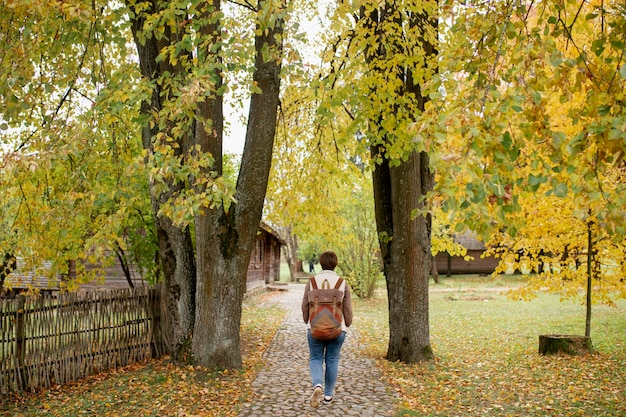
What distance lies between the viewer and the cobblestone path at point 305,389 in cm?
643

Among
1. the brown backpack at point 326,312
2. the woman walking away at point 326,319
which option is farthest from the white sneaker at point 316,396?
the brown backpack at point 326,312

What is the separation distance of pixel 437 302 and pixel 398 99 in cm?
1696

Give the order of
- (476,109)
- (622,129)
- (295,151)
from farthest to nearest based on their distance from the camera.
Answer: (295,151), (476,109), (622,129)

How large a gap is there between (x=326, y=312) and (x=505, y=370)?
179 inches

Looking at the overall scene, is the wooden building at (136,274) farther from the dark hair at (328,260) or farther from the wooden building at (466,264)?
Answer: the wooden building at (466,264)

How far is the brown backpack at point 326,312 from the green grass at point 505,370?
1.24m

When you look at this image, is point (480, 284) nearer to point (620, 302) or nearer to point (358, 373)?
point (620, 302)

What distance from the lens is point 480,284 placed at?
109ft

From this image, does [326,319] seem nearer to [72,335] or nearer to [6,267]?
[72,335]

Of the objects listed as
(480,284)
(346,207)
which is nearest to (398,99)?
(346,207)

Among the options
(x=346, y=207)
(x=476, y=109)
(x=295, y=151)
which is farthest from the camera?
(x=346, y=207)

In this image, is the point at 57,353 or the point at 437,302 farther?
the point at 437,302

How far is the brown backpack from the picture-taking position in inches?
248

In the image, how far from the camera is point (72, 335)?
8375mm
